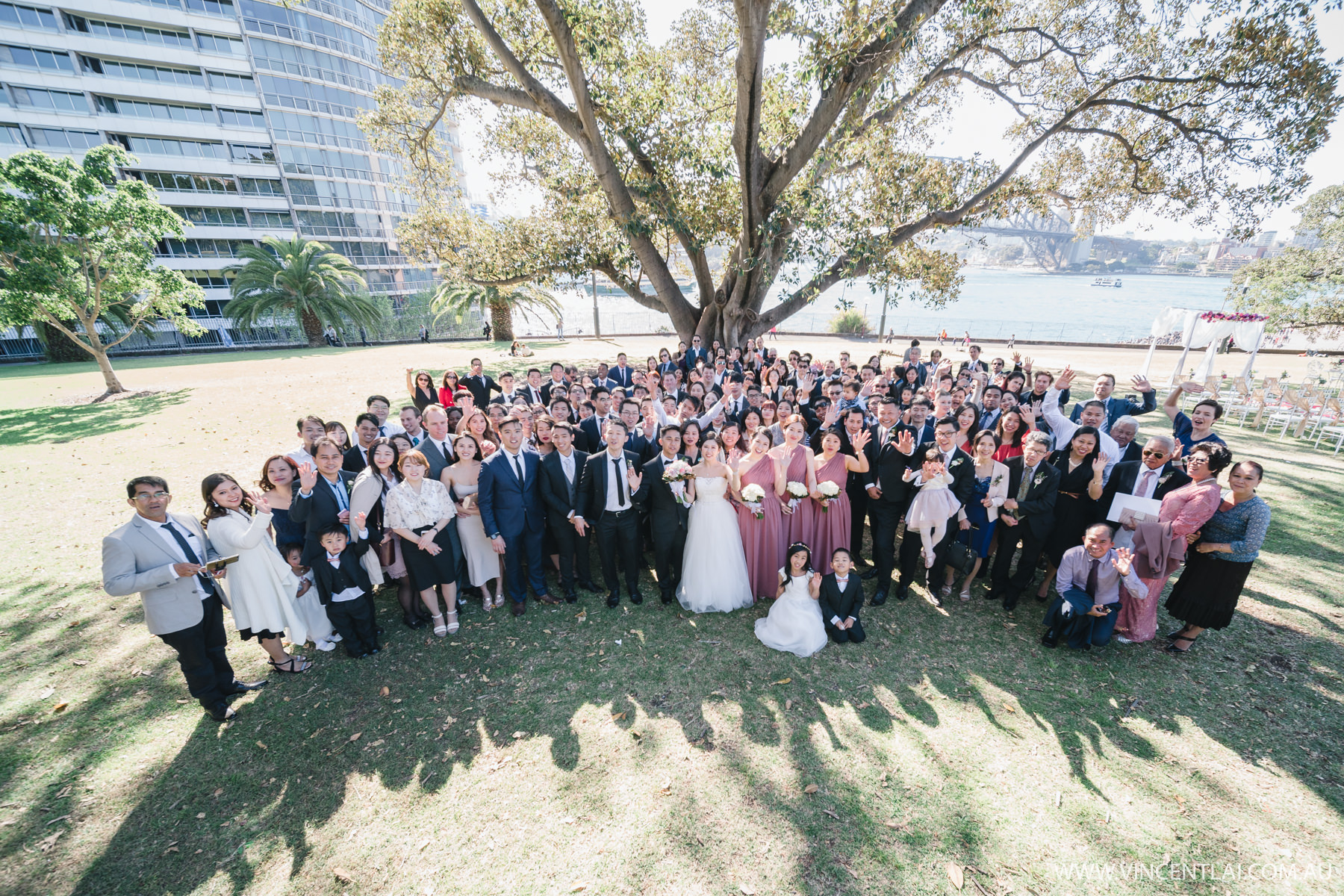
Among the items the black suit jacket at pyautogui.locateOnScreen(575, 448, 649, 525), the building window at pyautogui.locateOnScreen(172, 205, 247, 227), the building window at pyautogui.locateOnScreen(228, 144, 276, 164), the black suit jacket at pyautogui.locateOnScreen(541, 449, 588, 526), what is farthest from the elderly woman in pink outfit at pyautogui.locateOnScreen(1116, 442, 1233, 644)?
the building window at pyautogui.locateOnScreen(228, 144, 276, 164)

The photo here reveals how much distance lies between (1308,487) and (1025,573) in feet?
28.6

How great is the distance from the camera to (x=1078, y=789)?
3.96 meters

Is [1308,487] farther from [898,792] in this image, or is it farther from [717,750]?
[717,750]

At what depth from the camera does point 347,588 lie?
16.8 ft

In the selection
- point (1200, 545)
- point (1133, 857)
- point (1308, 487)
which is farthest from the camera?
point (1308, 487)

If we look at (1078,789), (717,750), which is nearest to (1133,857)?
(1078,789)

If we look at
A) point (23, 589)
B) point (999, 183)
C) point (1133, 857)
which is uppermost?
point (999, 183)

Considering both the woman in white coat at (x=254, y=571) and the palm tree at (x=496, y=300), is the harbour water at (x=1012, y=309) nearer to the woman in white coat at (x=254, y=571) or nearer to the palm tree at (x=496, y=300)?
the palm tree at (x=496, y=300)

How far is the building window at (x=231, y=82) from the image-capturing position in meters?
38.6

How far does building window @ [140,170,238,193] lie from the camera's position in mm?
38312

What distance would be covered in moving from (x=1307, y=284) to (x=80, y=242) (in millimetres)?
52040

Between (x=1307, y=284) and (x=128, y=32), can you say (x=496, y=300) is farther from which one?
(x=1307, y=284)

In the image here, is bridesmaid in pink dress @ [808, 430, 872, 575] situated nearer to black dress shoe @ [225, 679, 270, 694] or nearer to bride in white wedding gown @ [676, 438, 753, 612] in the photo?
bride in white wedding gown @ [676, 438, 753, 612]

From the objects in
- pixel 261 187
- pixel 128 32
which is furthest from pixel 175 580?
pixel 128 32
